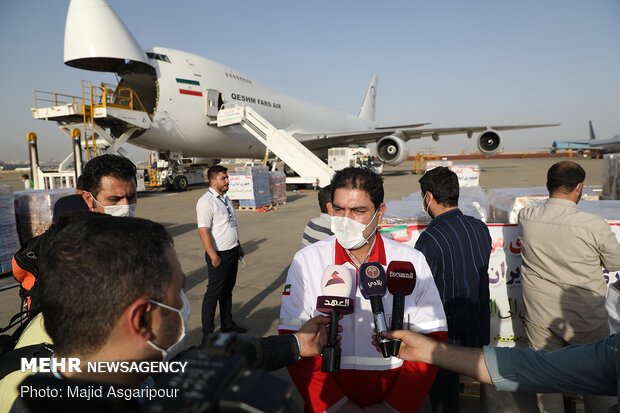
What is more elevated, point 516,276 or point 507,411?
→ point 516,276

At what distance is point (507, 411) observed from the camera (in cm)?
271

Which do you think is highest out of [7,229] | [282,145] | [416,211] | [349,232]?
[282,145]

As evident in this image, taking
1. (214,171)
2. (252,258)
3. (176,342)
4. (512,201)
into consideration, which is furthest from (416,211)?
(252,258)

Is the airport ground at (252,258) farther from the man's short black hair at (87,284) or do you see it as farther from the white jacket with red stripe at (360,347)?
the man's short black hair at (87,284)

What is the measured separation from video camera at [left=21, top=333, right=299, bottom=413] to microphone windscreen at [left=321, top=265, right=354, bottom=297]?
0.75m

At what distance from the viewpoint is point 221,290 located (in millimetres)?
4125

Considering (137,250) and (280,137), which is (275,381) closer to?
(137,250)

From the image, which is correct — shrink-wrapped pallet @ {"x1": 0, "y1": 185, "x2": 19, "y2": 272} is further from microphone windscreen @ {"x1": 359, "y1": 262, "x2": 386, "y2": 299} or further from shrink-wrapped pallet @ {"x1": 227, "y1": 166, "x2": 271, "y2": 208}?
shrink-wrapped pallet @ {"x1": 227, "y1": 166, "x2": 271, "y2": 208}

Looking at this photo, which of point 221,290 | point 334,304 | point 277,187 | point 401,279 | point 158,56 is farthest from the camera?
point 158,56

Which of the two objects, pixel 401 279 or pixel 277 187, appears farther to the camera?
pixel 277 187

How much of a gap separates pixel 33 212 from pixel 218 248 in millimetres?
5259

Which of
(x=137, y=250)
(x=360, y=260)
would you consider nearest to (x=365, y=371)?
(x=360, y=260)

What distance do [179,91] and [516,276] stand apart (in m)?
15.2

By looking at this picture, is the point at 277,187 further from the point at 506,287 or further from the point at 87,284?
the point at 87,284
